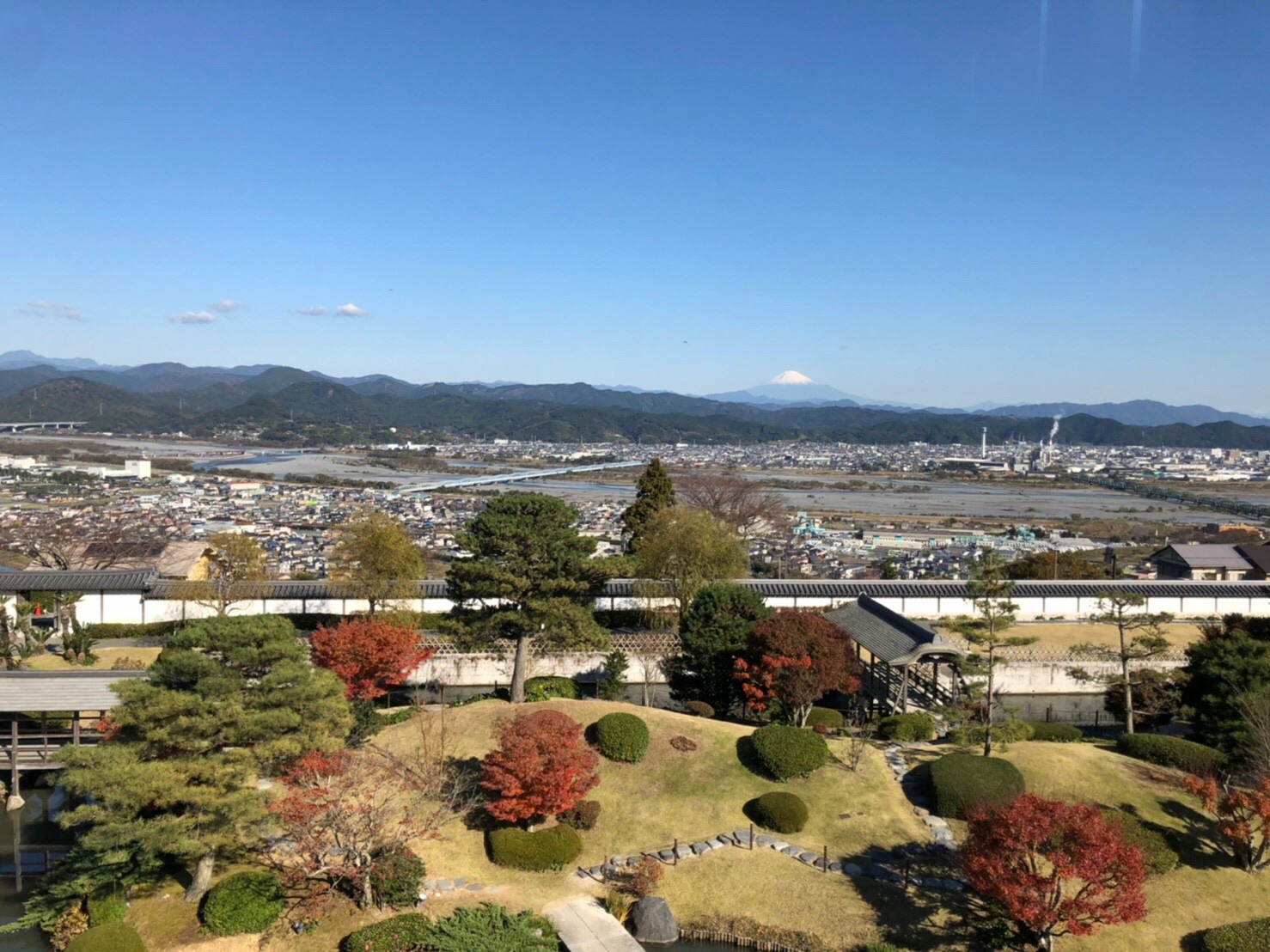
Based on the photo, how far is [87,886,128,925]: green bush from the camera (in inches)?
511

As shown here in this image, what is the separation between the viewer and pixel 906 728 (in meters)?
19.0

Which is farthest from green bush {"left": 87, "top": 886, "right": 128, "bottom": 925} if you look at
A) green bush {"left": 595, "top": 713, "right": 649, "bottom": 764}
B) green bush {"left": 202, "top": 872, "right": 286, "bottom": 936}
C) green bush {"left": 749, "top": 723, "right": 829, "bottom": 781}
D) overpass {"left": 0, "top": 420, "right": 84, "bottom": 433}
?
overpass {"left": 0, "top": 420, "right": 84, "bottom": 433}

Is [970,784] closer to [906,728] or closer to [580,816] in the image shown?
[906,728]

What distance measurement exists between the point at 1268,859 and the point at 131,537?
143 ft

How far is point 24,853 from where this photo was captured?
1612 centimetres

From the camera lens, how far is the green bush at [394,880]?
13.2 meters

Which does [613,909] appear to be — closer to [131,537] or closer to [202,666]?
[202,666]

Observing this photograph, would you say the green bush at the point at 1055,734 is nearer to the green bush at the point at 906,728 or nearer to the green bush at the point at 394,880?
the green bush at the point at 906,728

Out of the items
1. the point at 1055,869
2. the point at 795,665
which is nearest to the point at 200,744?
the point at 795,665

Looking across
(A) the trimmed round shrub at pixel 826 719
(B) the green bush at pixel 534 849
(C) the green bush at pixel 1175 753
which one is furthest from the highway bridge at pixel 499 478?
(C) the green bush at pixel 1175 753

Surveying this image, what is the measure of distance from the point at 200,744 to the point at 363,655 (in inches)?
246

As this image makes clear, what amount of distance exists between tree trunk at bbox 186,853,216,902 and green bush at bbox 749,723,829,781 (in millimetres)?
9956

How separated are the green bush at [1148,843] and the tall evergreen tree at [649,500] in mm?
20707

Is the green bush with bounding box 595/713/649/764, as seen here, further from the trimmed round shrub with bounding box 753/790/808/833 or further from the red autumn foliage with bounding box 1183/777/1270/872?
the red autumn foliage with bounding box 1183/777/1270/872
